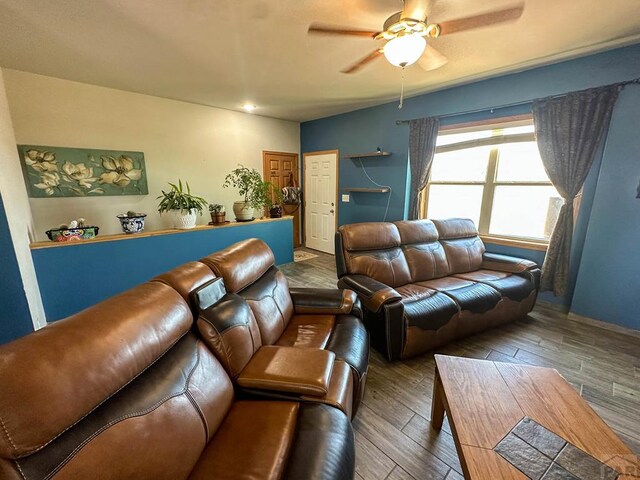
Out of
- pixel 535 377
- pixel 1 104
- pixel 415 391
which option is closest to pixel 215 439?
pixel 415 391

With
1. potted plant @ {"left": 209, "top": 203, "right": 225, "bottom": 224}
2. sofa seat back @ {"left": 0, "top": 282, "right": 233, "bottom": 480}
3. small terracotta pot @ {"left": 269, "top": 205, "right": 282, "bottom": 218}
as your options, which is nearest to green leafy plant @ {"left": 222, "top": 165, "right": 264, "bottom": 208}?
small terracotta pot @ {"left": 269, "top": 205, "right": 282, "bottom": 218}

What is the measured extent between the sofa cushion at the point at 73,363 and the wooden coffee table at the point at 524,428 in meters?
1.23

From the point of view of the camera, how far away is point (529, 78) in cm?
272

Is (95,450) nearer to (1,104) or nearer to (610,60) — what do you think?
(1,104)

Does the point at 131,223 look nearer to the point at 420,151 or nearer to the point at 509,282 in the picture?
the point at 420,151

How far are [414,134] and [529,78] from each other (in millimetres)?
1286

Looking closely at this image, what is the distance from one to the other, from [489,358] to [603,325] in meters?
1.46

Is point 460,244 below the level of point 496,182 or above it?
below

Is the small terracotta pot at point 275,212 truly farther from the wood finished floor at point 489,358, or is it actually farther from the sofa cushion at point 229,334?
the sofa cushion at point 229,334

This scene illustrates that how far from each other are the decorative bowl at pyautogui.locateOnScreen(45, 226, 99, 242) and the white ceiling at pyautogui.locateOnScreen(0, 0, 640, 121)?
5.20ft

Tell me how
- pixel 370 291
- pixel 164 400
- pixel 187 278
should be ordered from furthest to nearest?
pixel 370 291, pixel 187 278, pixel 164 400

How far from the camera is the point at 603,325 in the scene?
2.52 meters

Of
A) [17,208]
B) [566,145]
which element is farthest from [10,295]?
[566,145]

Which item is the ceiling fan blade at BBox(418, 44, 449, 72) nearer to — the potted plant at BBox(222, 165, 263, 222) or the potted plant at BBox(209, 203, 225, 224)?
the potted plant at BBox(222, 165, 263, 222)
